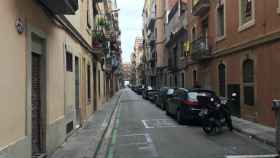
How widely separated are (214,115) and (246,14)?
240 inches

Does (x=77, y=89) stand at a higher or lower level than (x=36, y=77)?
lower

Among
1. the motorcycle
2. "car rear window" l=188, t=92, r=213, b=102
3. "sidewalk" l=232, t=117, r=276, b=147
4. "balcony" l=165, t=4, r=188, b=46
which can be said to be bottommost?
"sidewalk" l=232, t=117, r=276, b=147

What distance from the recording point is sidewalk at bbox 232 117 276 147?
10827 mm

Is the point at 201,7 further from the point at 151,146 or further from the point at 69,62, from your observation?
the point at 151,146

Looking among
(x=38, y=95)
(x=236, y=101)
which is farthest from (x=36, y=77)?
(x=236, y=101)

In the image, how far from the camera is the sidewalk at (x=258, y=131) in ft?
35.5

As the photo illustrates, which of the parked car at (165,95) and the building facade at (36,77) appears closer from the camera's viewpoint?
the building facade at (36,77)

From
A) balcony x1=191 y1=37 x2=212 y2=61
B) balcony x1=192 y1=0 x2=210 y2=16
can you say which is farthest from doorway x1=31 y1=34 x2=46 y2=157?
balcony x1=192 y1=0 x2=210 y2=16

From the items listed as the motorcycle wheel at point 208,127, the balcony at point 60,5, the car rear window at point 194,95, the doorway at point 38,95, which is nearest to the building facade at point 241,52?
the car rear window at point 194,95

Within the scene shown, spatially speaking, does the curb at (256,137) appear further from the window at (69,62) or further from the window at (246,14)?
the window at (69,62)

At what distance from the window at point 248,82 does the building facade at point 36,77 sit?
777 cm

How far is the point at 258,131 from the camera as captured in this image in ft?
41.4

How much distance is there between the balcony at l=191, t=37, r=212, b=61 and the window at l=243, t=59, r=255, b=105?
19.6 feet

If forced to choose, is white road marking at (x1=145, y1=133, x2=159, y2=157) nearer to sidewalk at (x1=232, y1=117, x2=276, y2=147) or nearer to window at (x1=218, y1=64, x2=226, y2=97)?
sidewalk at (x1=232, y1=117, x2=276, y2=147)
